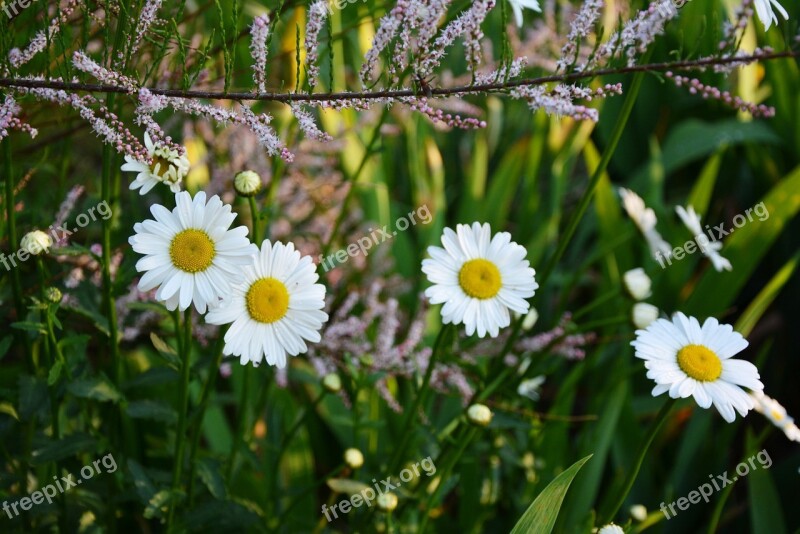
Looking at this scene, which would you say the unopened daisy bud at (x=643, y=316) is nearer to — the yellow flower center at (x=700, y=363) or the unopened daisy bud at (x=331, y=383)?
the yellow flower center at (x=700, y=363)

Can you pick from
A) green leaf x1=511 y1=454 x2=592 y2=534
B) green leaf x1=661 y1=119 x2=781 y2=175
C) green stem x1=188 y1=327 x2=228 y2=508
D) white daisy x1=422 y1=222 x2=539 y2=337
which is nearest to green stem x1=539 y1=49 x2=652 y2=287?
white daisy x1=422 y1=222 x2=539 y2=337

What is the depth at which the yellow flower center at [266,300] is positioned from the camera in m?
0.62

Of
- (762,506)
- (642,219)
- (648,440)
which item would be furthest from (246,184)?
(762,506)

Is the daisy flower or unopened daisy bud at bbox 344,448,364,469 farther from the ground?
the daisy flower

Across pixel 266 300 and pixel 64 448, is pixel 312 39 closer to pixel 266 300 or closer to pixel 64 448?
pixel 266 300

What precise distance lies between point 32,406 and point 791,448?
1.30 metres

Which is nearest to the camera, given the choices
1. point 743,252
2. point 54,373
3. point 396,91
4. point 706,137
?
point 396,91

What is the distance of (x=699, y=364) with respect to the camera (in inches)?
25.8

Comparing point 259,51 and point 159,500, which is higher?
point 259,51

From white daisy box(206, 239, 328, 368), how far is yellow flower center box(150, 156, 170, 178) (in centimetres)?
10

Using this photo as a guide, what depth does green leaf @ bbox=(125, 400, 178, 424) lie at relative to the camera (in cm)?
73

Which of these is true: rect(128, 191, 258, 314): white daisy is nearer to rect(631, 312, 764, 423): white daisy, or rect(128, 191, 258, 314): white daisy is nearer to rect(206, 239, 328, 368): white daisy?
rect(206, 239, 328, 368): white daisy

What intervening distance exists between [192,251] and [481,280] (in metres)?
0.26

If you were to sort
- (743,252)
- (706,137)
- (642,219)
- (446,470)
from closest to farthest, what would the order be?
(446,470), (642,219), (743,252), (706,137)
